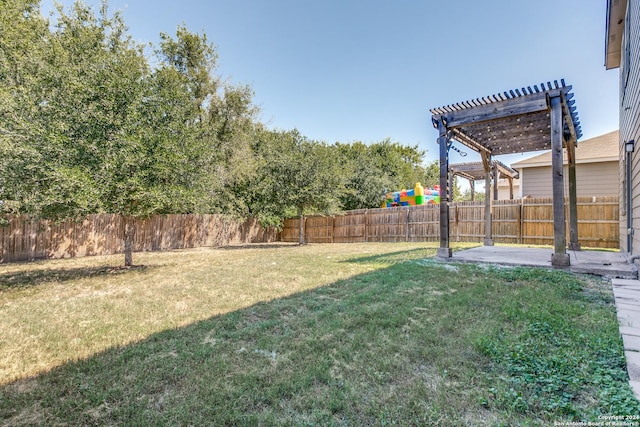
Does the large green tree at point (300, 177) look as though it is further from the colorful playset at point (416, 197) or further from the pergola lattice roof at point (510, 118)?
the pergola lattice roof at point (510, 118)

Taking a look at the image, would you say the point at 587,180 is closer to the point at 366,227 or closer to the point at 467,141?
the point at 467,141

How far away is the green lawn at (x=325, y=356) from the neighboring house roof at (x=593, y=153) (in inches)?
382

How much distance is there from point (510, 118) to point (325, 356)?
5.96 m

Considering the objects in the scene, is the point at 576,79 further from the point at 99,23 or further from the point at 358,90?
the point at 99,23

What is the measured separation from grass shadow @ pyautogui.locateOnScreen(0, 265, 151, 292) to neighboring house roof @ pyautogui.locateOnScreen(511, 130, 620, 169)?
13.9 meters

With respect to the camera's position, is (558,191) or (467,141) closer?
(558,191)

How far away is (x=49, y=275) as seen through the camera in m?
5.96

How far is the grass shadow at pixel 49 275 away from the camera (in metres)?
5.16

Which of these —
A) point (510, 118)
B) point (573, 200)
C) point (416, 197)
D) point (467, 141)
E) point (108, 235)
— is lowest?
point (108, 235)

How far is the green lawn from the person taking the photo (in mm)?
1519

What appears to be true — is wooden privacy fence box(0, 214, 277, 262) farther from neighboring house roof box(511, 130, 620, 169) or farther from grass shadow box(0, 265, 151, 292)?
neighboring house roof box(511, 130, 620, 169)

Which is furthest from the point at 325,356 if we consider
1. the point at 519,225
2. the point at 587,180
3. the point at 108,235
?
the point at 587,180

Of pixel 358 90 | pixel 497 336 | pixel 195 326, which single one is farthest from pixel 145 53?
pixel 497 336

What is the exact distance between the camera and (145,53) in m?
12.0
